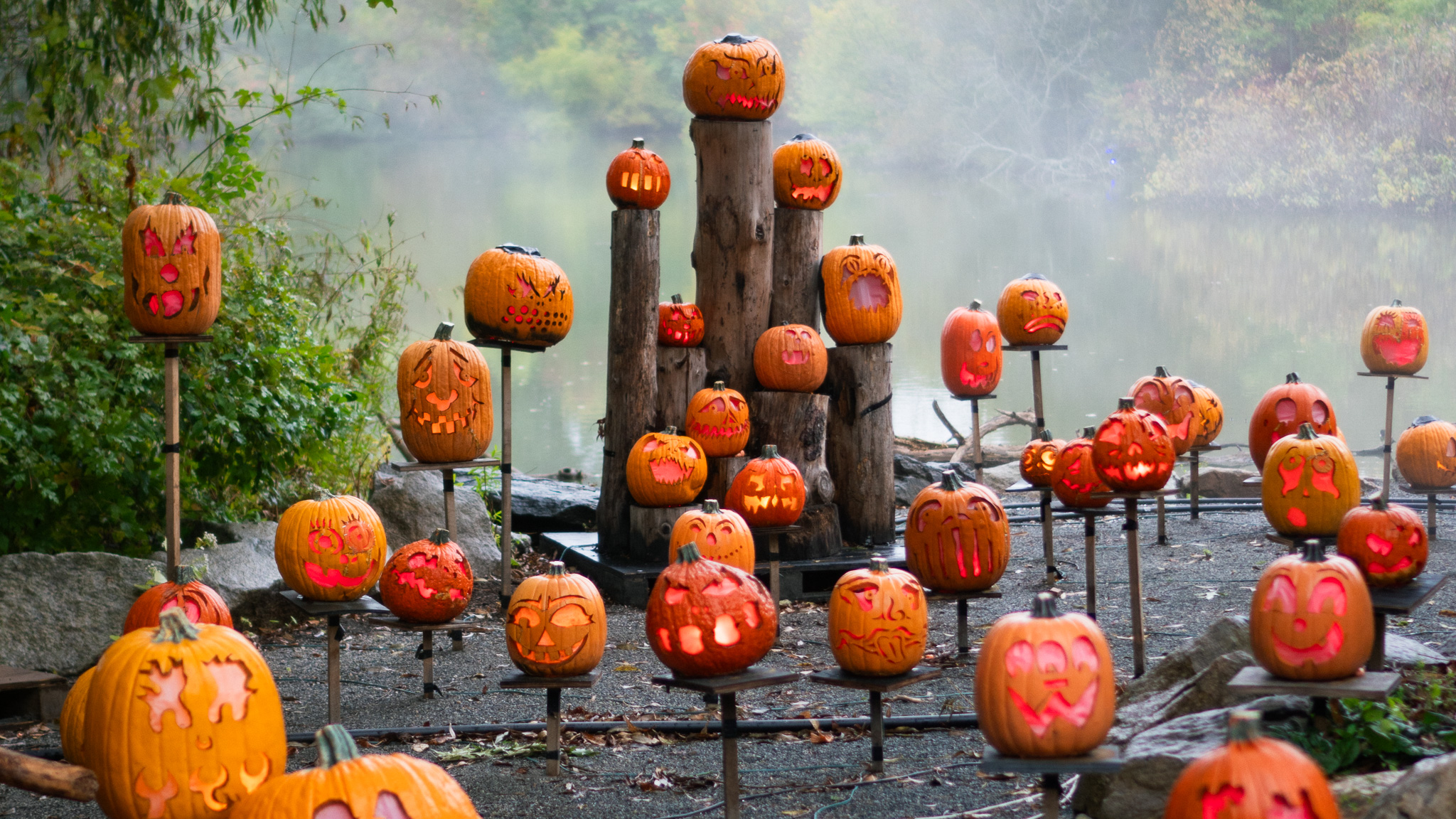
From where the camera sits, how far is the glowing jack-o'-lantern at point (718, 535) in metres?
4.24

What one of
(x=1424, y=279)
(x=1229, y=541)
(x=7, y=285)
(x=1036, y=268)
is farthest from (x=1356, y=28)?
(x=7, y=285)

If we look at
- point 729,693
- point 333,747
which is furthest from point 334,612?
point 333,747

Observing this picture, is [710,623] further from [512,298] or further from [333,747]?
[512,298]

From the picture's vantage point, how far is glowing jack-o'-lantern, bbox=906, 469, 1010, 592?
3861 millimetres

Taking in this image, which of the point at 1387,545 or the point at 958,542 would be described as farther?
the point at 958,542

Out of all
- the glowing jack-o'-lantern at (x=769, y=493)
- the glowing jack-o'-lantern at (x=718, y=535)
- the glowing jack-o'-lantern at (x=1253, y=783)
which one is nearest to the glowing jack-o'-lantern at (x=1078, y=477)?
the glowing jack-o'-lantern at (x=769, y=493)

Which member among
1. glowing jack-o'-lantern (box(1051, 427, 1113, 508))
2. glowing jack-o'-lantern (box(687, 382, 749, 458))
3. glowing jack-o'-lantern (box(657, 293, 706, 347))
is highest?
glowing jack-o'-lantern (box(657, 293, 706, 347))

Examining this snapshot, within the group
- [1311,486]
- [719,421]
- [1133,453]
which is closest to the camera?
[1311,486]

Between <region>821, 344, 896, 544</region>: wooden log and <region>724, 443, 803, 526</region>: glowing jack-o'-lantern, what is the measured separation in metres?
1.09

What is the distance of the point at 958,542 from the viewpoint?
3.86 m

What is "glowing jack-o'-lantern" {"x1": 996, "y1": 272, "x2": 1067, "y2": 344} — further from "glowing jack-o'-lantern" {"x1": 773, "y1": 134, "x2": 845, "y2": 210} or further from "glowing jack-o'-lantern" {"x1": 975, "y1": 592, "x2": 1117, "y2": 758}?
"glowing jack-o'-lantern" {"x1": 975, "y1": 592, "x2": 1117, "y2": 758}

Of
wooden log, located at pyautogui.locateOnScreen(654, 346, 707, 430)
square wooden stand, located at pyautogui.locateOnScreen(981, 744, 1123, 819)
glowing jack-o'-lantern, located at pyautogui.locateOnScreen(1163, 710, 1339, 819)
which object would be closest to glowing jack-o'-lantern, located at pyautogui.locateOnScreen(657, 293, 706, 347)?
wooden log, located at pyautogui.locateOnScreen(654, 346, 707, 430)

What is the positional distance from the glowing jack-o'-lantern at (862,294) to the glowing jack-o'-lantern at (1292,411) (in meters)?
1.78

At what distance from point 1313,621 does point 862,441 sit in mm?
3500
